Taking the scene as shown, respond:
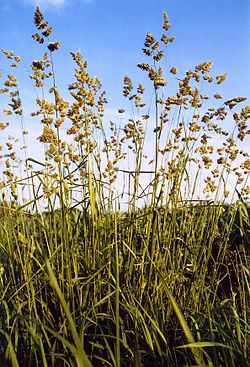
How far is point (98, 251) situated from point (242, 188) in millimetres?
1235

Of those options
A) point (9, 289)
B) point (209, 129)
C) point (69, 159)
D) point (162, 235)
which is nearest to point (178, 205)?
point (162, 235)

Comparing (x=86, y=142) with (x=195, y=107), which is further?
(x=195, y=107)

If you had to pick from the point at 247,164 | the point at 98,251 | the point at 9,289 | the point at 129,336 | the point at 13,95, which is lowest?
the point at 129,336

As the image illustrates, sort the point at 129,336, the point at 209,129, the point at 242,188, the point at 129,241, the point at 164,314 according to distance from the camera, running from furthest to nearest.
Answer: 1. the point at 242,188
2. the point at 209,129
3. the point at 129,241
4. the point at 164,314
5. the point at 129,336

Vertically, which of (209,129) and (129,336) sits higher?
(209,129)

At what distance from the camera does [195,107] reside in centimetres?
275

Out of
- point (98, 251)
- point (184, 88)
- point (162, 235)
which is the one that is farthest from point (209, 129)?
point (98, 251)

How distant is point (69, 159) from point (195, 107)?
2.70ft

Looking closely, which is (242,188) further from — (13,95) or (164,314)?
(13,95)

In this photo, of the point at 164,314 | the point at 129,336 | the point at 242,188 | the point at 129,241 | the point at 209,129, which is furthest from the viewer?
the point at 242,188

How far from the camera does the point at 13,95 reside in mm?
2570

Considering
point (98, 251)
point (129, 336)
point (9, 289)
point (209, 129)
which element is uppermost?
point (209, 129)

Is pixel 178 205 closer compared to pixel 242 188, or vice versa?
pixel 178 205

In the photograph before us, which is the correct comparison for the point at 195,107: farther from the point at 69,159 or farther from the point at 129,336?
the point at 129,336
